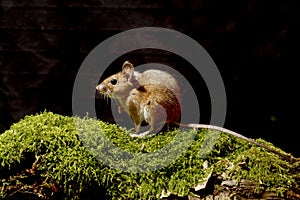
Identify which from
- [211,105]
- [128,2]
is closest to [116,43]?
[128,2]

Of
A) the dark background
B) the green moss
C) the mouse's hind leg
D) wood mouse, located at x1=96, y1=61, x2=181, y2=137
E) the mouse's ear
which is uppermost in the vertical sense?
the dark background

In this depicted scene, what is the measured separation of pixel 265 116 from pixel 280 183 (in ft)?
8.71

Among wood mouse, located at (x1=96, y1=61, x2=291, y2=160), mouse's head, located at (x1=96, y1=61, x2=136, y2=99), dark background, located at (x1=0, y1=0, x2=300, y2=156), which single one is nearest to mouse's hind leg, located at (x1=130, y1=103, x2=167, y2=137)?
wood mouse, located at (x1=96, y1=61, x2=291, y2=160)

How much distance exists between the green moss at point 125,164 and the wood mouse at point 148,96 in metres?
0.10

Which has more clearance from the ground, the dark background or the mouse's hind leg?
the dark background

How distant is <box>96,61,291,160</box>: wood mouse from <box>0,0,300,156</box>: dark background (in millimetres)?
2074

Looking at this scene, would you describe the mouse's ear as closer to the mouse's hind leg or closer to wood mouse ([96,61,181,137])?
wood mouse ([96,61,181,137])

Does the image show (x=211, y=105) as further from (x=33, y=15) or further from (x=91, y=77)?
(x=33, y=15)

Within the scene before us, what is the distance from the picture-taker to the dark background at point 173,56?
5.04m

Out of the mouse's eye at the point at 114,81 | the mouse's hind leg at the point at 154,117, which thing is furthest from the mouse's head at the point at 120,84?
the mouse's hind leg at the point at 154,117

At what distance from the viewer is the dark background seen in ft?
16.5

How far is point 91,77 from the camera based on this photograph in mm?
5199

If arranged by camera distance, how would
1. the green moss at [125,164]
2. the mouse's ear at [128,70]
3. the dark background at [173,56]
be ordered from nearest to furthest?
the green moss at [125,164], the mouse's ear at [128,70], the dark background at [173,56]

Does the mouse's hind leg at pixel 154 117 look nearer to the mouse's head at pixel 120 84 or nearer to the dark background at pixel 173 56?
the mouse's head at pixel 120 84
